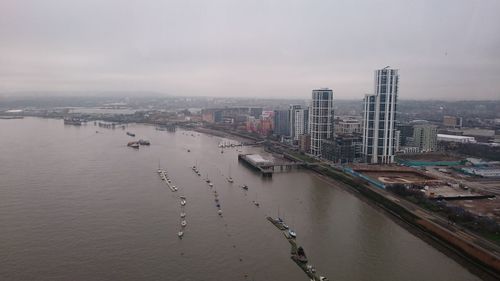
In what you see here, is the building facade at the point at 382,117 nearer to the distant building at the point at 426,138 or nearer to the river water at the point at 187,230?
the river water at the point at 187,230

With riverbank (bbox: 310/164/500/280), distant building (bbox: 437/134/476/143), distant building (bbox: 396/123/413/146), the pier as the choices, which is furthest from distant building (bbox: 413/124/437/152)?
riverbank (bbox: 310/164/500/280)

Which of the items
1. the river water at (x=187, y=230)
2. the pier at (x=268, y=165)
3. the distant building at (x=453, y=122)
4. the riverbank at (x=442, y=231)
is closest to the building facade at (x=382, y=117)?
the pier at (x=268, y=165)

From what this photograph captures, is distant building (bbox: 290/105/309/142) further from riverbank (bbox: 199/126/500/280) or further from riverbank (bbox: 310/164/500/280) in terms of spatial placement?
riverbank (bbox: 199/126/500/280)

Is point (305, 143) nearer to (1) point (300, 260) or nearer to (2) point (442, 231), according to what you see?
(2) point (442, 231)

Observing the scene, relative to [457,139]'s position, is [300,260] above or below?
below

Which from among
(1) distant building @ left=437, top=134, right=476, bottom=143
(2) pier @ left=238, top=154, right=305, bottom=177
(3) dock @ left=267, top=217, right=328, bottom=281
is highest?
(1) distant building @ left=437, top=134, right=476, bottom=143

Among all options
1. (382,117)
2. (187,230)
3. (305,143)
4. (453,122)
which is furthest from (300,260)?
(453,122)
